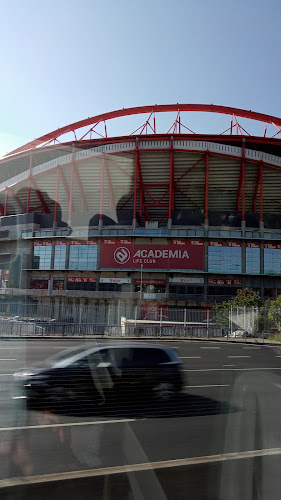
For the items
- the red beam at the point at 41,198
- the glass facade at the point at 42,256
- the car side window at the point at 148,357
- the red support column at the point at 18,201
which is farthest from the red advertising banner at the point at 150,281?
the car side window at the point at 148,357

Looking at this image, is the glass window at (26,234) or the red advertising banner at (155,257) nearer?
the red advertising banner at (155,257)

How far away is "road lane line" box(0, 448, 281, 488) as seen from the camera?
10.4ft

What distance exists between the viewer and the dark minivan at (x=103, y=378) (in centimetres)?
396

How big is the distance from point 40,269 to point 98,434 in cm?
4949

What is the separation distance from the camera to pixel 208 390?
6.34 meters

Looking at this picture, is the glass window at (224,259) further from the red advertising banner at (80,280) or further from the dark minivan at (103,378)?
the dark minivan at (103,378)

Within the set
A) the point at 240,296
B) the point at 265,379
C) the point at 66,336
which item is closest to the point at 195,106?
the point at 240,296

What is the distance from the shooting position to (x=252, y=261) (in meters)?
49.0

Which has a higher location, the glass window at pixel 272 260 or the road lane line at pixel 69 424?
the glass window at pixel 272 260

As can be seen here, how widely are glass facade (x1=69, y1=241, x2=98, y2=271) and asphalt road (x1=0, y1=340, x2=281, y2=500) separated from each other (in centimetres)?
4481

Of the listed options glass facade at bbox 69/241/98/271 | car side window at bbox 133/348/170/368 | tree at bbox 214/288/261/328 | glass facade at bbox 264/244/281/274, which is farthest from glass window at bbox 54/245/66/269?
car side window at bbox 133/348/170/368

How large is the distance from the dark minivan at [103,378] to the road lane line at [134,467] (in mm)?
672

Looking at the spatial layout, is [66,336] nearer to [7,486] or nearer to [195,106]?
[7,486]

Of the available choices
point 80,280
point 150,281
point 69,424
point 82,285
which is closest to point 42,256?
point 80,280
